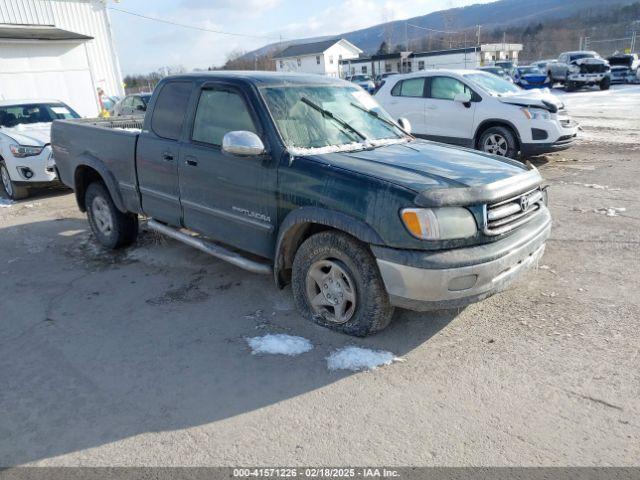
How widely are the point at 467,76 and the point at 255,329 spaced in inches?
323

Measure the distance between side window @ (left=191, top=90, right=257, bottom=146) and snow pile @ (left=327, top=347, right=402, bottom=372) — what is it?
1904 mm

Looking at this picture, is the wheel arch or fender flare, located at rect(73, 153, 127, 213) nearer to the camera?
fender flare, located at rect(73, 153, 127, 213)

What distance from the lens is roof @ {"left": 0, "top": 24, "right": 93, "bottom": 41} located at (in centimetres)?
1844

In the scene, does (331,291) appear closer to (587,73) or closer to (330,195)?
(330,195)

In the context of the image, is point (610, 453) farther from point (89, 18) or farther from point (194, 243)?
point (89, 18)

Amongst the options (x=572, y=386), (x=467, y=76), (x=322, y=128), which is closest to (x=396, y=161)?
(x=322, y=128)

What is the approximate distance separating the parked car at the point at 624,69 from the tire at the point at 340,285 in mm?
35238

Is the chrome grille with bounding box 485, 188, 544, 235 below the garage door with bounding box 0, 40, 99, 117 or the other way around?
below

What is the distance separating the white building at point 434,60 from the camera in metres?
51.1

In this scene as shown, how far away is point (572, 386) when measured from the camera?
3.06 metres

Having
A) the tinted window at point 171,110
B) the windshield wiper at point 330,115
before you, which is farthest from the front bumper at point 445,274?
the tinted window at point 171,110

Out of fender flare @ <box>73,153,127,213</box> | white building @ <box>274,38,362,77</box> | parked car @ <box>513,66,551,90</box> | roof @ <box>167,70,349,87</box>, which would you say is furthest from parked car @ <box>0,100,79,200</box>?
white building @ <box>274,38,362,77</box>

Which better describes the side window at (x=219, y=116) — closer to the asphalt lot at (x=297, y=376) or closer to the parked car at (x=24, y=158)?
the asphalt lot at (x=297, y=376)

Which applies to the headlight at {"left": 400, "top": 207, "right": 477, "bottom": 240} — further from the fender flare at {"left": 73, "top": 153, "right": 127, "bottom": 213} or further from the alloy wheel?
the fender flare at {"left": 73, "top": 153, "right": 127, "bottom": 213}
